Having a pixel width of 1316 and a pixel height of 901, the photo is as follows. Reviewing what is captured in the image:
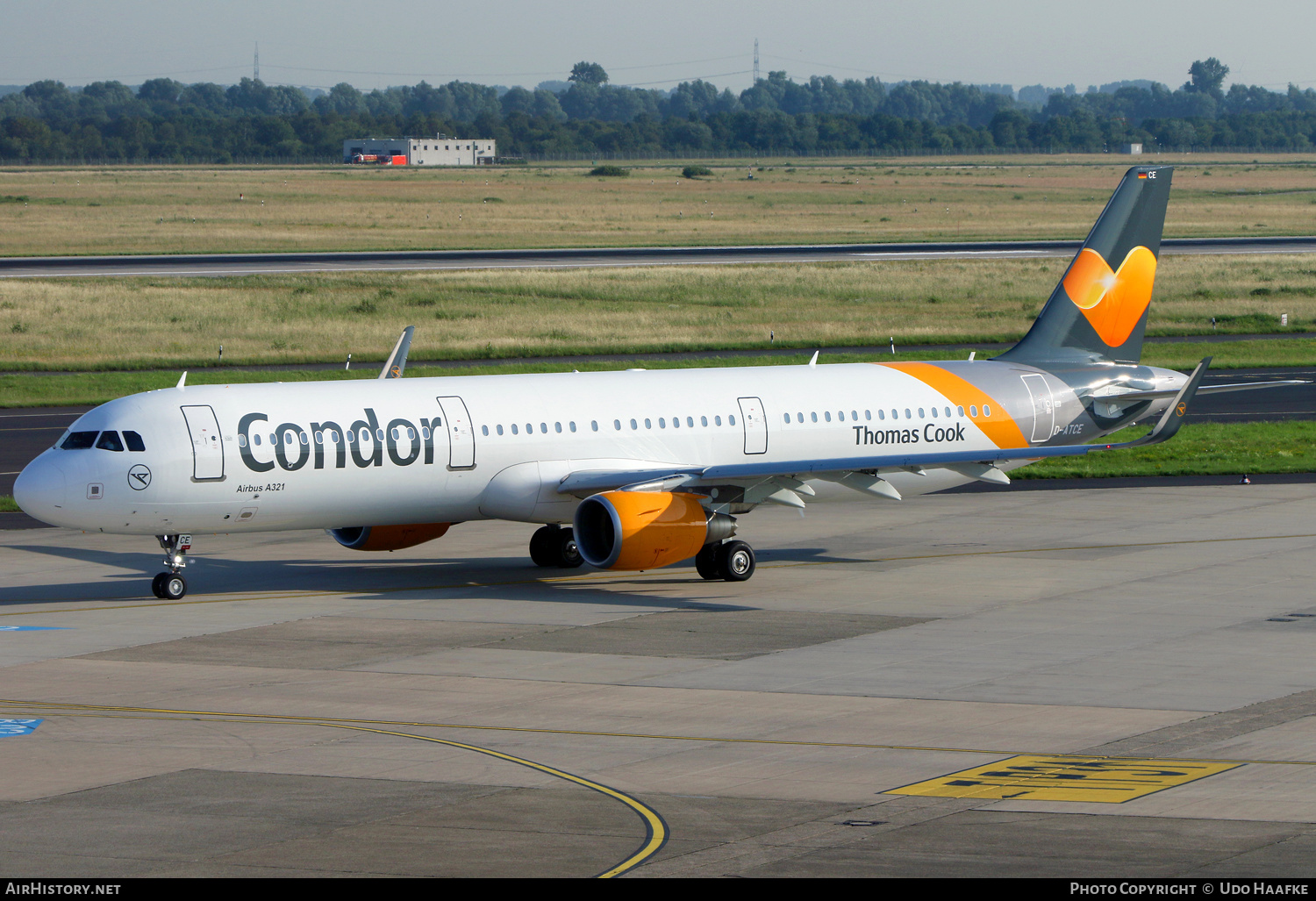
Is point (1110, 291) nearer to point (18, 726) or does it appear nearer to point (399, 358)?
point (399, 358)

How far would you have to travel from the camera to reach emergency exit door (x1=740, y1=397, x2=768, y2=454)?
38656 mm

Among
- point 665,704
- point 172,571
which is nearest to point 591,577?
point 172,571

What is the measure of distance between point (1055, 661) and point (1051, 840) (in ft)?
35.1

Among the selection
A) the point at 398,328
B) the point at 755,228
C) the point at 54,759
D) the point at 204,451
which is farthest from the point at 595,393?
the point at 755,228

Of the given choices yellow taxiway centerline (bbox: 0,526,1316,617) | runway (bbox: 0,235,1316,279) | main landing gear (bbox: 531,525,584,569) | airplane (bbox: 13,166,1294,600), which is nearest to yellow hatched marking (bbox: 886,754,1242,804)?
airplane (bbox: 13,166,1294,600)

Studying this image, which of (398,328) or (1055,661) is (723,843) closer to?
(1055,661)

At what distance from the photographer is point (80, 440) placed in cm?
3369

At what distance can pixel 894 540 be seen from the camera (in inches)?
1658

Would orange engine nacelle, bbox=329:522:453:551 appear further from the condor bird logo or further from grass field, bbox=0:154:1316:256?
grass field, bbox=0:154:1316:256

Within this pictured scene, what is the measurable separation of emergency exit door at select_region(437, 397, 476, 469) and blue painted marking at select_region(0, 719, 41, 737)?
12.4 meters

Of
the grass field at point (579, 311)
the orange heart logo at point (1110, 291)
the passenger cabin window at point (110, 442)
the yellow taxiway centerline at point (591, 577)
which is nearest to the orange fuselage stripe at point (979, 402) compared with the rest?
the yellow taxiway centerline at point (591, 577)

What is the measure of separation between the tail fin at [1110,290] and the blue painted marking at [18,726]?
26882 millimetres

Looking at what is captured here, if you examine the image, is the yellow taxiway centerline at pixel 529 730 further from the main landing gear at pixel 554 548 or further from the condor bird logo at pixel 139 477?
the main landing gear at pixel 554 548

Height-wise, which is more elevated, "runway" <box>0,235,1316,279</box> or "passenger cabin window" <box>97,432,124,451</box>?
"runway" <box>0,235,1316,279</box>
